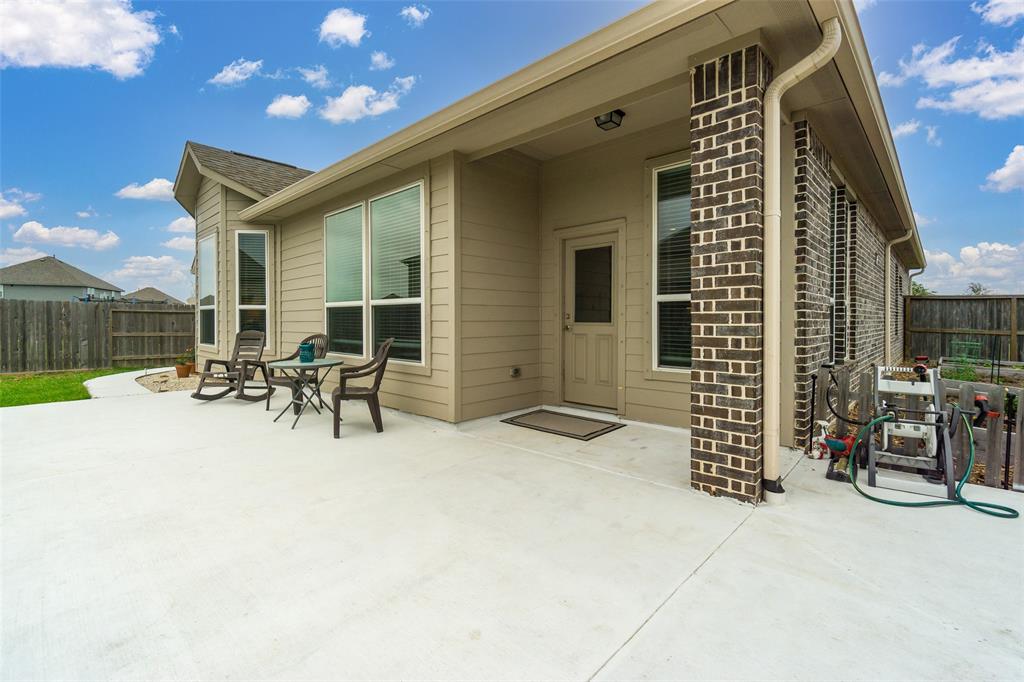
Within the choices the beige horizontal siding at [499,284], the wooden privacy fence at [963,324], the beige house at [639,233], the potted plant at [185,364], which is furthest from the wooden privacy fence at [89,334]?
the wooden privacy fence at [963,324]

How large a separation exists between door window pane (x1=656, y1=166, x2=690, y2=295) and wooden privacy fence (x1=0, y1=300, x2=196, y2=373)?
433 inches

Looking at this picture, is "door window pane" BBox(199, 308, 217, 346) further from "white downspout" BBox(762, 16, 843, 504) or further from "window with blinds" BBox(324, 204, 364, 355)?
"white downspout" BBox(762, 16, 843, 504)

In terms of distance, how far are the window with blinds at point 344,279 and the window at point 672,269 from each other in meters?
3.47

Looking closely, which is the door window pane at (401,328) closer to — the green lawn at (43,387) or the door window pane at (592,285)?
the door window pane at (592,285)

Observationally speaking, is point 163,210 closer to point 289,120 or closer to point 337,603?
point 289,120

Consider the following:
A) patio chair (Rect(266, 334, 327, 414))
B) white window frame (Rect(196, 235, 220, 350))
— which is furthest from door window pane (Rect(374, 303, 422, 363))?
white window frame (Rect(196, 235, 220, 350))

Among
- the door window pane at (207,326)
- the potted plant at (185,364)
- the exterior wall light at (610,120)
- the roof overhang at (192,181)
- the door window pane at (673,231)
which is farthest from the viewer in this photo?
the door window pane at (207,326)

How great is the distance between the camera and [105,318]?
9.59 meters

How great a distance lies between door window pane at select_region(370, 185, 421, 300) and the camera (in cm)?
476

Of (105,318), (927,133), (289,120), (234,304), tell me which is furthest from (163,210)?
(927,133)

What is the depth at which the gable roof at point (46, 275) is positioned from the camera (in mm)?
23484

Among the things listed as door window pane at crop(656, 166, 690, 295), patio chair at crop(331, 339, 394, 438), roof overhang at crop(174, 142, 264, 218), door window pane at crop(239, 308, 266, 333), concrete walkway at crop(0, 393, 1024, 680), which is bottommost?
concrete walkway at crop(0, 393, 1024, 680)

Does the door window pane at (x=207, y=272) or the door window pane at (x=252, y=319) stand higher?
the door window pane at (x=207, y=272)

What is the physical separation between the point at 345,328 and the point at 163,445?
8.02 ft
